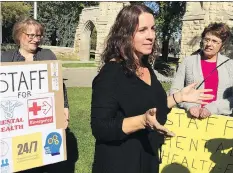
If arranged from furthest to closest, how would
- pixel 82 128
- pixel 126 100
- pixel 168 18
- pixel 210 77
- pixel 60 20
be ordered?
1. pixel 60 20
2. pixel 168 18
3. pixel 82 128
4. pixel 210 77
5. pixel 126 100

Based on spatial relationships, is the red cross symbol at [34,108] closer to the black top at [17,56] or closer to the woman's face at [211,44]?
the black top at [17,56]

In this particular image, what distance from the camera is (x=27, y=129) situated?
347 cm

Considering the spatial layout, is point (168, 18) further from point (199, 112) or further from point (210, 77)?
point (199, 112)

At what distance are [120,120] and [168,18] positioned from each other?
28.4 m

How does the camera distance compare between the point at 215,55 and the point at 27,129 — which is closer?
the point at 27,129

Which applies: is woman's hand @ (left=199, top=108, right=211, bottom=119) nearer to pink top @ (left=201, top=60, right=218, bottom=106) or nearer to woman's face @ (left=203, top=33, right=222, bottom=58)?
pink top @ (left=201, top=60, right=218, bottom=106)

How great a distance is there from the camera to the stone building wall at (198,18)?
17172mm

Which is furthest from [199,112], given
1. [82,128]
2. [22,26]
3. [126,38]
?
[82,128]

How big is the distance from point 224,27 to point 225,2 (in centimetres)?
1451

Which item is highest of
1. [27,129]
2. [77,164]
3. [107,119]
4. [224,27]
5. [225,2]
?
[225,2]

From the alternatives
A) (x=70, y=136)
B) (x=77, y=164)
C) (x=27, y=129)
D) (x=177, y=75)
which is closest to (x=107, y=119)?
(x=27, y=129)

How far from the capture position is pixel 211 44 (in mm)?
3682

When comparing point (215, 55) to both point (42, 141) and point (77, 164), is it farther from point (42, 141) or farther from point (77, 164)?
point (77, 164)

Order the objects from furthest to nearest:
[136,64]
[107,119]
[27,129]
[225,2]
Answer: [225,2]
[27,129]
[136,64]
[107,119]
